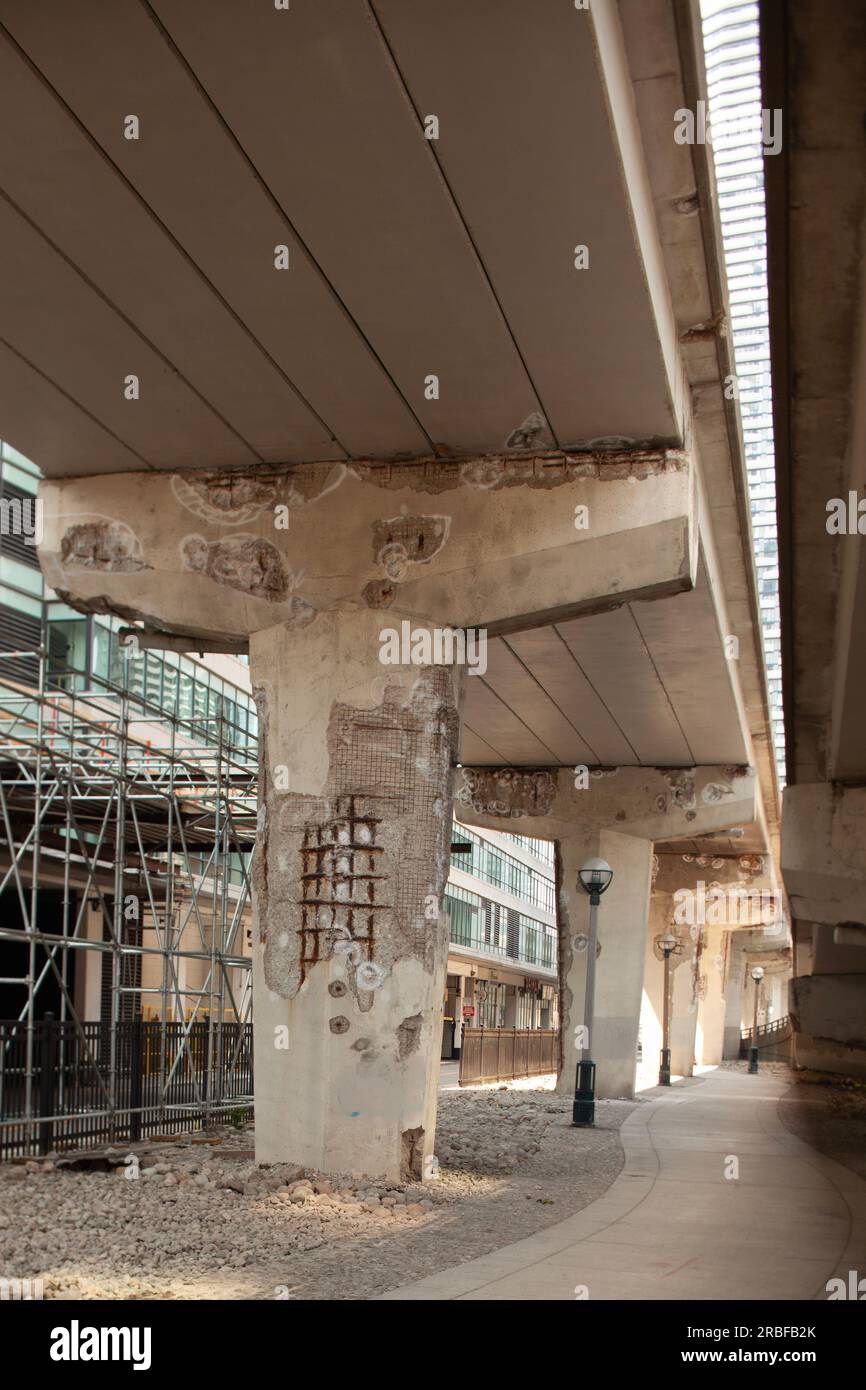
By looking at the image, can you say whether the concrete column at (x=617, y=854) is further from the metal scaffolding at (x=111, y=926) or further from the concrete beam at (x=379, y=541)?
the concrete beam at (x=379, y=541)

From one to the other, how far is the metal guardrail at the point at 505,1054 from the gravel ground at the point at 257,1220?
48.7ft

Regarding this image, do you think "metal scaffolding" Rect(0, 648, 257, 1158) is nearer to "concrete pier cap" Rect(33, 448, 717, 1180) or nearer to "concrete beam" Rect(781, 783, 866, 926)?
"concrete pier cap" Rect(33, 448, 717, 1180)

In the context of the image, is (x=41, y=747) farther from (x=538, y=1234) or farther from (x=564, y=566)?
(x=538, y=1234)

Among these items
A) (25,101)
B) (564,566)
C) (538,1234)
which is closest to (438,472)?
(564,566)

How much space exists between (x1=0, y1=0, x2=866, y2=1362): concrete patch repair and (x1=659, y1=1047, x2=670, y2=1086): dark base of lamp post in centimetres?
1447

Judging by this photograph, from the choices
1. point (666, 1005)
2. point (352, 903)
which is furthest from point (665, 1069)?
point (352, 903)

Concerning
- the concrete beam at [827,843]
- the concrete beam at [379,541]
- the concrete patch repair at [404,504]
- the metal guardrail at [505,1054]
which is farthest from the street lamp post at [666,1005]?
the concrete beam at [379,541]

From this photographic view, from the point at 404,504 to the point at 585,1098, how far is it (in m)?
9.74

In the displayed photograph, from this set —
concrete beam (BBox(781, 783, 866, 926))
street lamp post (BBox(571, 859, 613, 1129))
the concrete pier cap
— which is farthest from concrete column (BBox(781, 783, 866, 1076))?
the concrete pier cap

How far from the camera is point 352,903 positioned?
38.0 ft

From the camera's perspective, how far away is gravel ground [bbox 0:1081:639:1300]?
7.57 metres
